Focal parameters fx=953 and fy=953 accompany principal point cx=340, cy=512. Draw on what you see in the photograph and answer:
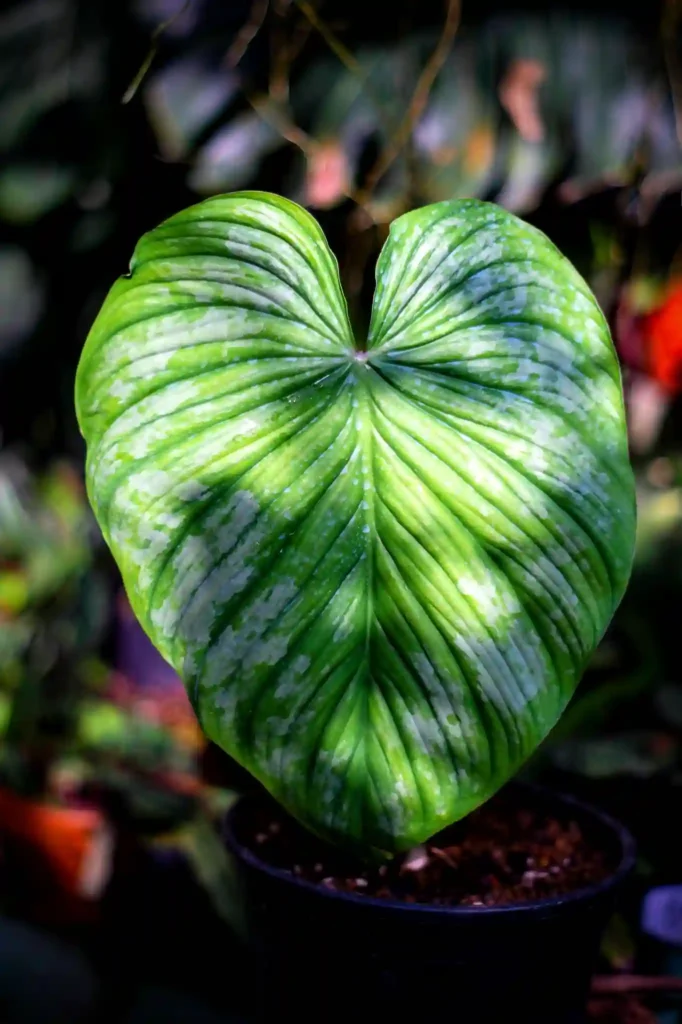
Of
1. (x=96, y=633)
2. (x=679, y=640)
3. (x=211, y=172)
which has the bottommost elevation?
(x=96, y=633)

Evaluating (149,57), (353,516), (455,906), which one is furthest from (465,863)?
(149,57)

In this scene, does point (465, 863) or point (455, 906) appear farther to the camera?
point (465, 863)

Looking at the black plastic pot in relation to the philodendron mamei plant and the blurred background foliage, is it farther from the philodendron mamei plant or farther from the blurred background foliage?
the blurred background foliage

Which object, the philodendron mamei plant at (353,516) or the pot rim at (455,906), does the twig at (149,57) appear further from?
the pot rim at (455,906)

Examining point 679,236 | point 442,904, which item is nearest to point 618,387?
point 442,904

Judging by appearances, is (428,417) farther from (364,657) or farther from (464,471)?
(364,657)

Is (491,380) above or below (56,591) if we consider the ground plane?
above

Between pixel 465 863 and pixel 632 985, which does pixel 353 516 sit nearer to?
pixel 465 863
